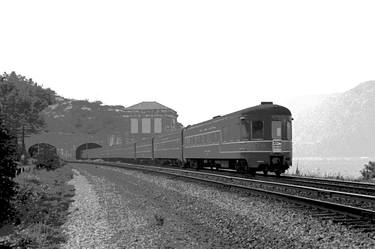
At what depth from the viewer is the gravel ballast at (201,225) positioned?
8.45m

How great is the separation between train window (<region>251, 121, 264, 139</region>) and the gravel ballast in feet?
19.1

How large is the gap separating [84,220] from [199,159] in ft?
62.2

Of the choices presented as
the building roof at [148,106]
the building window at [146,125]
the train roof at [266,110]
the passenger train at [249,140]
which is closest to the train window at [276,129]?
the passenger train at [249,140]

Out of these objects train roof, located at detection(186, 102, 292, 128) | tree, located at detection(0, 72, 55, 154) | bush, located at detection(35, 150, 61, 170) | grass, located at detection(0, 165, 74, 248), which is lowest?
grass, located at detection(0, 165, 74, 248)

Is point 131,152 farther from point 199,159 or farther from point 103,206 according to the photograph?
point 103,206

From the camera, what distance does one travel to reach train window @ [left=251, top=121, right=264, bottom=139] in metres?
21.2

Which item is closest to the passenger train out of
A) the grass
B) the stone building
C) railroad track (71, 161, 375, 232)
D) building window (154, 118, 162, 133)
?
railroad track (71, 161, 375, 232)

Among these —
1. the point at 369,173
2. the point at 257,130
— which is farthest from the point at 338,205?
the point at 369,173

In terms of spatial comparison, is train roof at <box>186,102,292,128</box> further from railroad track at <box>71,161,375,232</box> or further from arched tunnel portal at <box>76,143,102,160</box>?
arched tunnel portal at <box>76,143,102,160</box>

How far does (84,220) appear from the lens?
1171 cm

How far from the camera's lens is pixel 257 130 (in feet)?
69.8

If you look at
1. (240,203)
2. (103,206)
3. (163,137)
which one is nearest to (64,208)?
(103,206)

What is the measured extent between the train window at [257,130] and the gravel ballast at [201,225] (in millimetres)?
5827

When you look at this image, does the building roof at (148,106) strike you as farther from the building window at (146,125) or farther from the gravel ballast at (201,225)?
the gravel ballast at (201,225)
